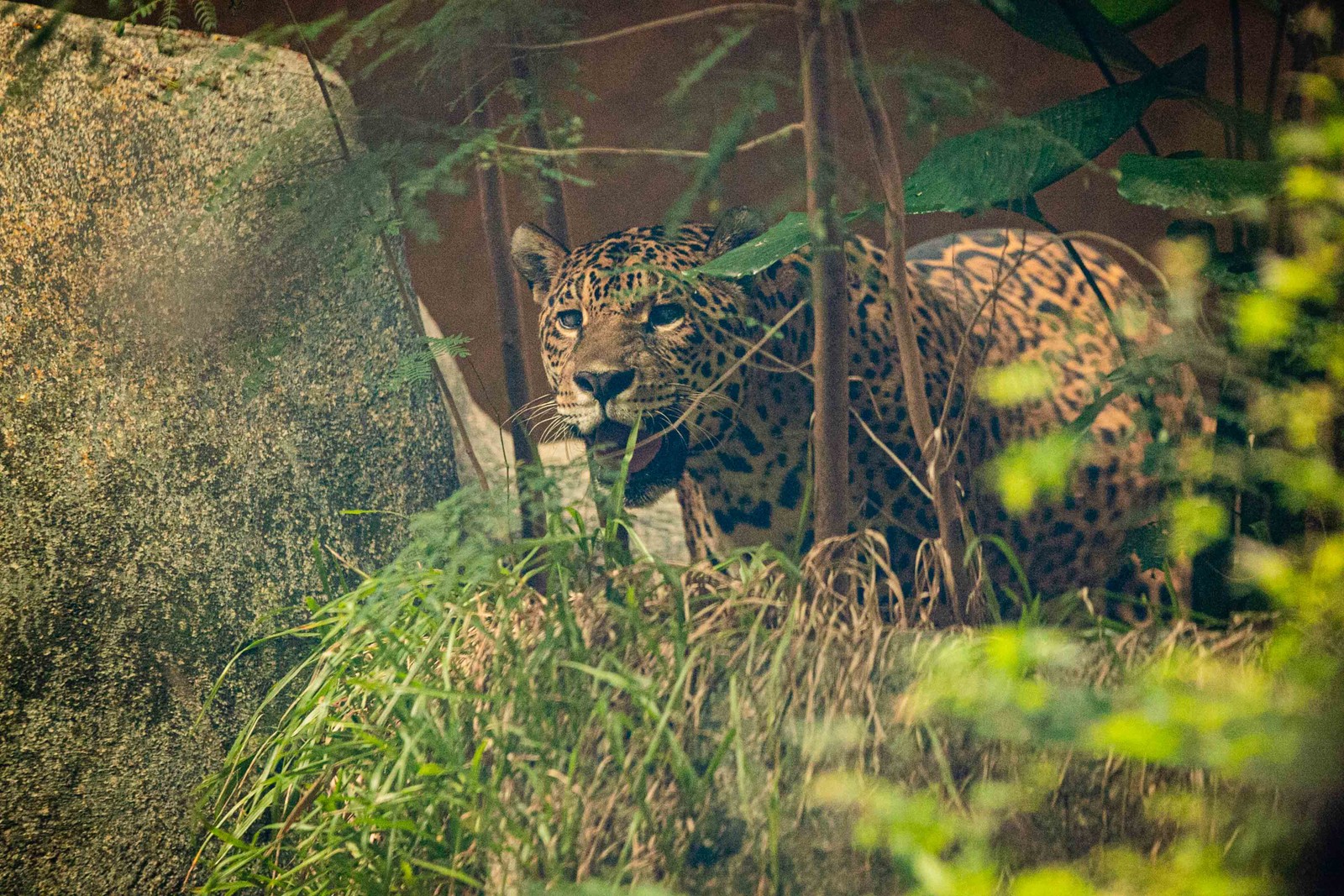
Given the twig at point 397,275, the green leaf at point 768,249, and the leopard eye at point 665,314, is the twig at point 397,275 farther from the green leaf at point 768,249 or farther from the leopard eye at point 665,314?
the green leaf at point 768,249

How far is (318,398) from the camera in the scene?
2.66m

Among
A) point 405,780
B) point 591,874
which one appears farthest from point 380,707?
point 591,874

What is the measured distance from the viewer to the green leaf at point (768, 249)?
194cm

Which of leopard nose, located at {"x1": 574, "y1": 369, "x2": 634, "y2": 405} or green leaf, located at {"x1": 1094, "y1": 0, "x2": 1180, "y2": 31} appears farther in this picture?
leopard nose, located at {"x1": 574, "y1": 369, "x2": 634, "y2": 405}

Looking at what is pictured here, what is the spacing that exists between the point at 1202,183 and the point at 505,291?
1654 millimetres

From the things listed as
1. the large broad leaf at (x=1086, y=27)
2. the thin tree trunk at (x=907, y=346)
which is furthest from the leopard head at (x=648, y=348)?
the large broad leaf at (x=1086, y=27)

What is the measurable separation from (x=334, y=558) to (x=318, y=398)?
42cm

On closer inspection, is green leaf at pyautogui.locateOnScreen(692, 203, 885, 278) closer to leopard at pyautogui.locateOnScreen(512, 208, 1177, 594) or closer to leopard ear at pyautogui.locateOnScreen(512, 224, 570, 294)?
leopard at pyautogui.locateOnScreen(512, 208, 1177, 594)

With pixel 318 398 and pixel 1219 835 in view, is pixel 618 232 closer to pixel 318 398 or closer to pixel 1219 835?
pixel 318 398

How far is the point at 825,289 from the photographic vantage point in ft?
6.38

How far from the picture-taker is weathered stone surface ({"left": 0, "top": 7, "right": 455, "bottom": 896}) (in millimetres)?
2250

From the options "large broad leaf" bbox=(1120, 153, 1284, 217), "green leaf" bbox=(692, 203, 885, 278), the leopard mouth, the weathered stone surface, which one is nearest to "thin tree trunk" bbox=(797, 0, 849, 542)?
"green leaf" bbox=(692, 203, 885, 278)

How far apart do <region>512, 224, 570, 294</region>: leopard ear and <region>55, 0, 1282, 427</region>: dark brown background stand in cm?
9

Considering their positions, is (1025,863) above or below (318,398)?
below
